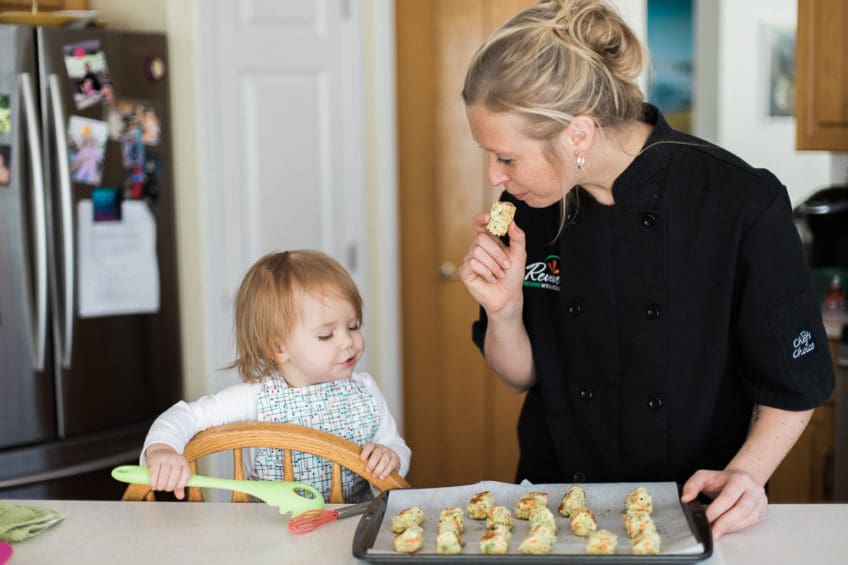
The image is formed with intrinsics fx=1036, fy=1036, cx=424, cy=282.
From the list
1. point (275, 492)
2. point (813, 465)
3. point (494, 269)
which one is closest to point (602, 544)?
point (275, 492)

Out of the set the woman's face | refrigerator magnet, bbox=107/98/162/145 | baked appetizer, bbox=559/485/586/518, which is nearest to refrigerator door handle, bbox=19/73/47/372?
refrigerator magnet, bbox=107/98/162/145

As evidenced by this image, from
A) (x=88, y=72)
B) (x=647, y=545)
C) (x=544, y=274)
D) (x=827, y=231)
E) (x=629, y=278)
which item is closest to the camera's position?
(x=647, y=545)

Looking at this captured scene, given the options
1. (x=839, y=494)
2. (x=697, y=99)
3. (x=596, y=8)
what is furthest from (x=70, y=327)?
(x=697, y=99)

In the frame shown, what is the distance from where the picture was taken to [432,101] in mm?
3730

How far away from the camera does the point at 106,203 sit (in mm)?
3078

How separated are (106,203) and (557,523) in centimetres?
211

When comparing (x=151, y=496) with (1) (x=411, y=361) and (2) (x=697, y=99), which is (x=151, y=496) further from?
(2) (x=697, y=99)

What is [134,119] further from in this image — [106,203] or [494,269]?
[494,269]

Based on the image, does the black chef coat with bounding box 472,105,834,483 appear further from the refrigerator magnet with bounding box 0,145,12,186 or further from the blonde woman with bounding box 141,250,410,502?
the refrigerator magnet with bounding box 0,145,12,186

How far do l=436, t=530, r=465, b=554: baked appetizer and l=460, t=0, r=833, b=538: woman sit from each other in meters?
0.36

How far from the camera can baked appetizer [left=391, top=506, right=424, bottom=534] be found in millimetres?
1353

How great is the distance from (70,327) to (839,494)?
2314mm

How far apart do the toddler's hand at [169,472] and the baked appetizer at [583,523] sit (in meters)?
0.56

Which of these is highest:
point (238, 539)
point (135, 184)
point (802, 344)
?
point (135, 184)
